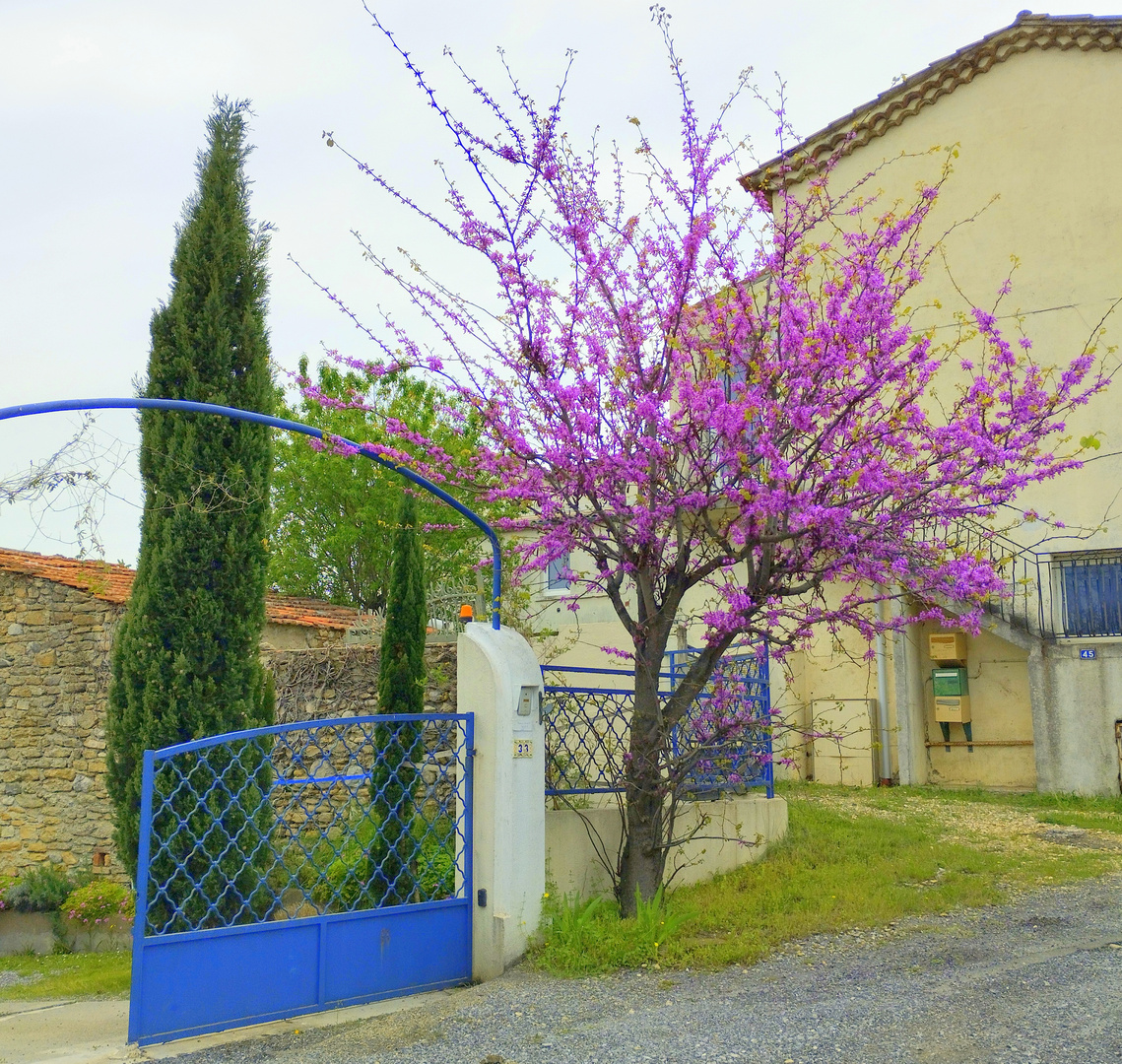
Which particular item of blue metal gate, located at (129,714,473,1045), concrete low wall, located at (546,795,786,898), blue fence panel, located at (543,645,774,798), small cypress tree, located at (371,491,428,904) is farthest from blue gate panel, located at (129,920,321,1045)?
blue fence panel, located at (543,645,774,798)

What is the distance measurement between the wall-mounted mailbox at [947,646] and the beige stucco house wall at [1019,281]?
1.05 ft

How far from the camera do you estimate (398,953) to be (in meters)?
6.60

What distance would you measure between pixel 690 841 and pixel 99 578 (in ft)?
26.4

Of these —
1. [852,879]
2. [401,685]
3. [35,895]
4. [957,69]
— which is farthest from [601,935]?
[957,69]

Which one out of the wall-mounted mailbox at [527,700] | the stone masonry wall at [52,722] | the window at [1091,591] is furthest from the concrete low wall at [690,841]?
the stone masonry wall at [52,722]

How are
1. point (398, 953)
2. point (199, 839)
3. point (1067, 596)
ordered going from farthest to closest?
point (1067, 596)
point (199, 839)
point (398, 953)

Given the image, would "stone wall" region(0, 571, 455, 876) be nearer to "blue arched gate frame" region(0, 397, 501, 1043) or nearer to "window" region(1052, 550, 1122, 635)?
"blue arched gate frame" region(0, 397, 501, 1043)

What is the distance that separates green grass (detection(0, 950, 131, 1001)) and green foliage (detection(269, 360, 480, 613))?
11.0m

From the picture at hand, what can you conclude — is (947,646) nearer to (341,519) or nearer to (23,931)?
(23,931)

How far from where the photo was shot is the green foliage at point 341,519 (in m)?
21.6

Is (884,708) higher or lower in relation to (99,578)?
lower

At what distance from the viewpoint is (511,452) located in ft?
23.4

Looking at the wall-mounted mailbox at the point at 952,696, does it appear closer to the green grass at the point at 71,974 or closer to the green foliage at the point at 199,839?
the green foliage at the point at 199,839

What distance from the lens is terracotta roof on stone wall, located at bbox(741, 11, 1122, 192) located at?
14078 mm
